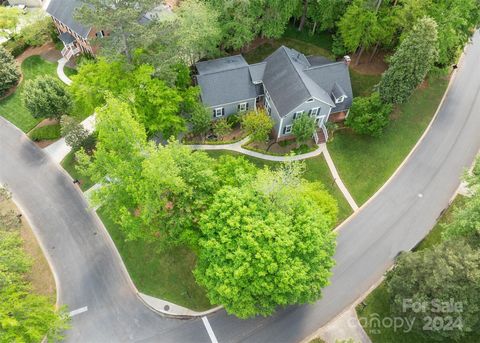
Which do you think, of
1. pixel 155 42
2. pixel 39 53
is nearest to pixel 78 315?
pixel 155 42

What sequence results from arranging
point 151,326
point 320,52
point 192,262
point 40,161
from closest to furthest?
point 151,326, point 192,262, point 40,161, point 320,52

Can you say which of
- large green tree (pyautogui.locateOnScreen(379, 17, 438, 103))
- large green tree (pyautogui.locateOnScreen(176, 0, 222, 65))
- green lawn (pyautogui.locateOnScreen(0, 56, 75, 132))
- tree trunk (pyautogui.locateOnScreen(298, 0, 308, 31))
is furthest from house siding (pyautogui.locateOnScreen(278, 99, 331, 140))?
green lawn (pyautogui.locateOnScreen(0, 56, 75, 132))

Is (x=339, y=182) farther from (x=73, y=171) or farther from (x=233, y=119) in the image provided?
(x=73, y=171)

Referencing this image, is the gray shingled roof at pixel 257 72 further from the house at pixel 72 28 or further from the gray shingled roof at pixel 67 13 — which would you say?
the gray shingled roof at pixel 67 13

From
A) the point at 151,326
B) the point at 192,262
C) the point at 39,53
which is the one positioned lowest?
the point at 151,326

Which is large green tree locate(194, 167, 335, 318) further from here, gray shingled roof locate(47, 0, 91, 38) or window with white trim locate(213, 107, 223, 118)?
gray shingled roof locate(47, 0, 91, 38)

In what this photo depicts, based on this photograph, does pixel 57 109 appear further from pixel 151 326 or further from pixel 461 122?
pixel 461 122

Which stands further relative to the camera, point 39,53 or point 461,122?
point 39,53
